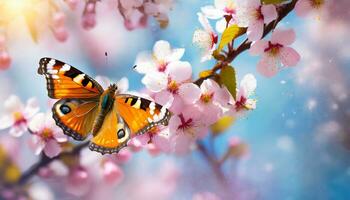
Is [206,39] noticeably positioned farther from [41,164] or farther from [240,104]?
[41,164]

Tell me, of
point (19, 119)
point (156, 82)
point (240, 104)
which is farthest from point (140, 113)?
point (19, 119)

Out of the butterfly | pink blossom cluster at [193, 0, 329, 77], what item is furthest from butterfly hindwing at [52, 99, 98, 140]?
pink blossom cluster at [193, 0, 329, 77]

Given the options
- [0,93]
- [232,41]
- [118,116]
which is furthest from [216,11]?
[0,93]

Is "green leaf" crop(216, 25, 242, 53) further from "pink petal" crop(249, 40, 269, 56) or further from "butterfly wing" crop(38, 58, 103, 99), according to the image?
"butterfly wing" crop(38, 58, 103, 99)

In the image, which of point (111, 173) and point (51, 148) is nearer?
point (51, 148)

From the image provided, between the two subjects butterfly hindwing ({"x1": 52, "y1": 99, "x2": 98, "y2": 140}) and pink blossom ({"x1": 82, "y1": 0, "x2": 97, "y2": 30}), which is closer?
butterfly hindwing ({"x1": 52, "y1": 99, "x2": 98, "y2": 140})

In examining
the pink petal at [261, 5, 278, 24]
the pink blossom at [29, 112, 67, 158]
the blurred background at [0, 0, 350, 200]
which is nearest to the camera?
the pink petal at [261, 5, 278, 24]

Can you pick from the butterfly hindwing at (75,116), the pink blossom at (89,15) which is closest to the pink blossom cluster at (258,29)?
the butterfly hindwing at (75,116)
